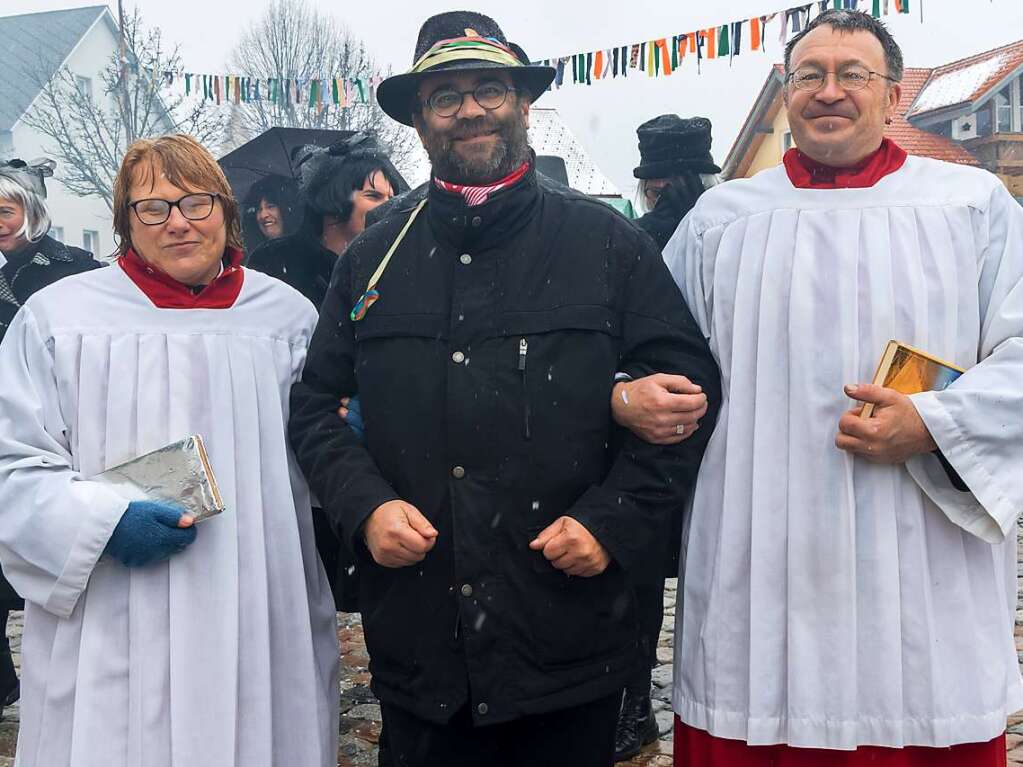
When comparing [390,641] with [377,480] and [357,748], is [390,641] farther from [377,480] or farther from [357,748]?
[357,748]

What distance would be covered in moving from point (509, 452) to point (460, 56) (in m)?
0.99

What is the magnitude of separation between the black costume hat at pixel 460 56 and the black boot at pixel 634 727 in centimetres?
251

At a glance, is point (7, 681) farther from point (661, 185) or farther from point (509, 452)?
point (661, 185)

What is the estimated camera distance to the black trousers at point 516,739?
9.48 ft

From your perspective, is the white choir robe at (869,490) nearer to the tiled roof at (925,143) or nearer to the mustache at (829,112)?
the mustache at (829,112)

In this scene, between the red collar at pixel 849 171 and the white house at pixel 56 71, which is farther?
the white house at pixel 56 71

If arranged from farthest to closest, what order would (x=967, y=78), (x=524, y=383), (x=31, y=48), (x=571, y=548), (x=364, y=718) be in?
1. (x=31, y=48)
2. (x=967, y=78)
3. (x=364, y=718)
4. (x=524, y=383)
5. (x=571, y=548)

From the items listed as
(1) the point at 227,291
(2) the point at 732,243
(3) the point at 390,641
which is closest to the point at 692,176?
(2) the point at 732,243

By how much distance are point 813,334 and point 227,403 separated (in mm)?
1514

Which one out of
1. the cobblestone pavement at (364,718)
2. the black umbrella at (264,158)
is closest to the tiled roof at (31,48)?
the black umbrella at (264,158)

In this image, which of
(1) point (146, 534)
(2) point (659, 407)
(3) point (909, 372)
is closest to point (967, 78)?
(3) point (909, 372)

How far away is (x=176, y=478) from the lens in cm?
298

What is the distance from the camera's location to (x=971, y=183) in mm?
2967

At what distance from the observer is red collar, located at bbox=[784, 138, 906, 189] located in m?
2.99
